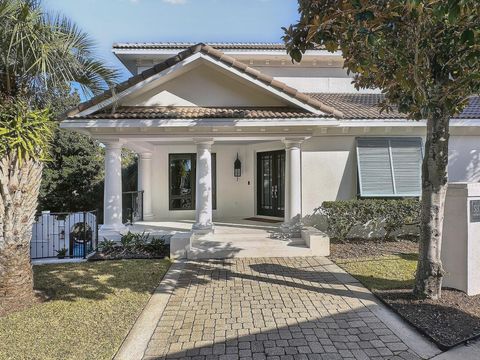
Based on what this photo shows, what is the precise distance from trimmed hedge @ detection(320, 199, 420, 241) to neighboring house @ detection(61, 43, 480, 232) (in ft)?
2.32

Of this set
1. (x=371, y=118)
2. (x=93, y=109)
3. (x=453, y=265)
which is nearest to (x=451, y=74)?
(x=453, y=265)

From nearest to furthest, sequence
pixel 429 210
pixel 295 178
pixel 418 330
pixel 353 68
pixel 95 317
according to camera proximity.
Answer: pixel 418 330, pixel 95 317, pixel 429 210, pixel 353 68, pixel 295 178

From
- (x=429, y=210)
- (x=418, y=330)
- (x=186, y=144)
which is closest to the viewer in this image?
(x=418, y=330)

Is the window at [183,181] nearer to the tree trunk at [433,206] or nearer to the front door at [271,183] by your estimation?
the front door at [271,183]

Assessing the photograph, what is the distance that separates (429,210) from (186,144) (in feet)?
34.2

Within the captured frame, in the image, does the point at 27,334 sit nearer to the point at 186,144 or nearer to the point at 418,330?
the point at 418,330

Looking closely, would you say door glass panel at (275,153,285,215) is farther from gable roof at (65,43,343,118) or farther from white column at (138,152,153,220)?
white column at (138,152,153,220)

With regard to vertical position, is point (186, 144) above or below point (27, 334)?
above

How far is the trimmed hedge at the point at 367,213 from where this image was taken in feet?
34.5

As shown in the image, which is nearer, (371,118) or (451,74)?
(451,74)

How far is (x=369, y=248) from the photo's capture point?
10.0 m

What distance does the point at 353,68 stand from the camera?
612cm

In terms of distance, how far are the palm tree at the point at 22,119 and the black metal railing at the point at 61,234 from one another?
15.4 feet

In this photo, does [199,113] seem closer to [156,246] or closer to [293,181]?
[293,181]
